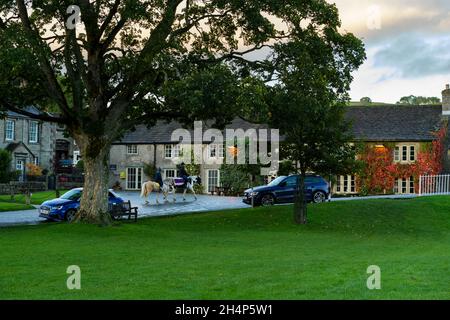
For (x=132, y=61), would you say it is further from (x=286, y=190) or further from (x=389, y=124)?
(x=389, y=124)

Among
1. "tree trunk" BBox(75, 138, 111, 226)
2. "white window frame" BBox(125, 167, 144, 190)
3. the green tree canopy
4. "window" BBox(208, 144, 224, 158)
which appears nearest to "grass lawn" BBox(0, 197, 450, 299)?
"tree trunk" BBox(75, 138, 111, 226)

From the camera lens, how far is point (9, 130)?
59281 millimetres

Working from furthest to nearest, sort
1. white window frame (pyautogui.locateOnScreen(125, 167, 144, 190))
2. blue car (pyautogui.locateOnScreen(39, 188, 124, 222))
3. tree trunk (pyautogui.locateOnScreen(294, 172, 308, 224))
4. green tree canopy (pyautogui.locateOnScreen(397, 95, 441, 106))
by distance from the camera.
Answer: green tree canopy (pyautogui.locateOnScreen(397, 95, 441, 106)) < white window frame (pyautogui.locateOnScreen(125, 167, 144, 190)) < blue car (pyautogui.locateOnScreen(39, 188, 124, 222)) < tree trunk (pyautogui.locateOnScreen(294, 172, 308, 224))

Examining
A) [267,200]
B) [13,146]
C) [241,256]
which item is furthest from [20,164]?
[241,256]

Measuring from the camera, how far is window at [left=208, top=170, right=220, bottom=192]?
5803 centimetres

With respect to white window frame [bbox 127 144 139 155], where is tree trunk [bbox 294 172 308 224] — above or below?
below

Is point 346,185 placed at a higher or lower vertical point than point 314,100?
lower

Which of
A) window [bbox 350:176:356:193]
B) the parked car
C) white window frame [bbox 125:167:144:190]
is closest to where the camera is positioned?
the parked car

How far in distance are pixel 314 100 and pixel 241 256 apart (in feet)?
32.4

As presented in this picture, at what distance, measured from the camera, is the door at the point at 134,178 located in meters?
63.5

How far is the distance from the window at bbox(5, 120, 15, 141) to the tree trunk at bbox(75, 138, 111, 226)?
35.2 metres

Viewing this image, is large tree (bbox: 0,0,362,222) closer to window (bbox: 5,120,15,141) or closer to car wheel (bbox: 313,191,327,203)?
car wheel (bbox: 313,191,327,203)

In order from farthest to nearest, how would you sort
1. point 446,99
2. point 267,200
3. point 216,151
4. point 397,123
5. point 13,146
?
point 216,151 < point 397,123 < point 13,146 < point 446,99 < point 267,200
